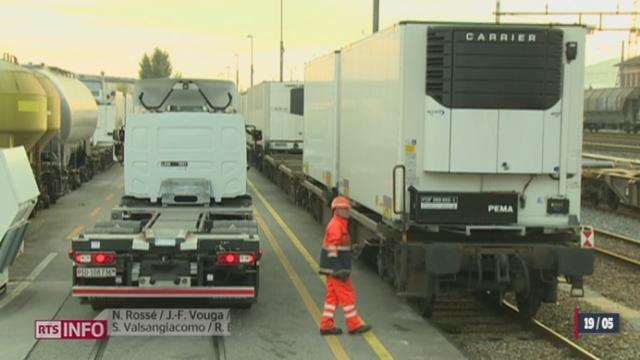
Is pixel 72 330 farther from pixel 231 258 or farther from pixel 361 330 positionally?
pixel 361 330

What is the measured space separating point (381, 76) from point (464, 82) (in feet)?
5.10

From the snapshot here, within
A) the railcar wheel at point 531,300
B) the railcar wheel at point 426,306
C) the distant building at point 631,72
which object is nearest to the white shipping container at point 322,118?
the railcar wheel at point 426,306

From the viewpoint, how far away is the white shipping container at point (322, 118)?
15.0 meters

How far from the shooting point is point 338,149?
582 inches

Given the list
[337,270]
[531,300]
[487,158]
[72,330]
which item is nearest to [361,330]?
[337,270]

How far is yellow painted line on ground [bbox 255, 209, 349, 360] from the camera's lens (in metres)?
8.52

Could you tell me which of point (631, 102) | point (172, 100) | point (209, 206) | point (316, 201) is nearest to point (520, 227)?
point (209, 206)

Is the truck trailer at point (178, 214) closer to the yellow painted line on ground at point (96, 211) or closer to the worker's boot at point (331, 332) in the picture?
the worker's boot at point (331, 332)

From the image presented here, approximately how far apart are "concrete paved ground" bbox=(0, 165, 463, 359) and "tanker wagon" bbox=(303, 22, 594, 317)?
877 millimetres

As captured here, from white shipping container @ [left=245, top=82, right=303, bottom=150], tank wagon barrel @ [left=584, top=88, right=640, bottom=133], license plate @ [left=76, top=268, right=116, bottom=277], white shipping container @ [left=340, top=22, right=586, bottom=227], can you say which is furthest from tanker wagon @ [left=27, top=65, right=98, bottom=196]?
tank wagon barrel @ [left=584, top=88, right=640, bottom=133]

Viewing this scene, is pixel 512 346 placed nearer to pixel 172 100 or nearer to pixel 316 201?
pixel 172 100

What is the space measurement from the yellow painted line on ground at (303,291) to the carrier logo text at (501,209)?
7.43 ft

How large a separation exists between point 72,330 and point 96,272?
A: 2.36 ft

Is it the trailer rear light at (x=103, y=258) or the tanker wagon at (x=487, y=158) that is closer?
the trailer rear light at (x=103, y=258)
